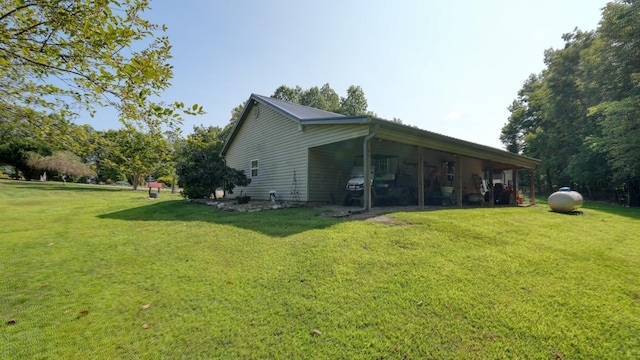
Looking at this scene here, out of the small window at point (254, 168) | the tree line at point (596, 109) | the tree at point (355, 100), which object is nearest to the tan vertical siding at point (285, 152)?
the small window at point (254, 168)

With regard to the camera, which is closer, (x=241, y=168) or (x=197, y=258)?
(x=197, y=258)

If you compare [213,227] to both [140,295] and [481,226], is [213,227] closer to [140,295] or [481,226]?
[140,295]

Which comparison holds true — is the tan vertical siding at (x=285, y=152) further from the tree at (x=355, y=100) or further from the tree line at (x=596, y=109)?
the tree at (x=355, y=100)

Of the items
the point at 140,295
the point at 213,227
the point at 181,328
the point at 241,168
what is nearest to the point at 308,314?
the point at 181,328

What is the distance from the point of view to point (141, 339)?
2.53 m

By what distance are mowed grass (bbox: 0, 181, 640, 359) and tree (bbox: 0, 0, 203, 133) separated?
2088 millimetres

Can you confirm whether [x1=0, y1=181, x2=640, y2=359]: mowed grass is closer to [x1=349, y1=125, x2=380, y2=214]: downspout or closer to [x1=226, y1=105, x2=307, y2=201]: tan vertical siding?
Answer: [x1=349, y1=125, x2=380, y2=214]: downspout

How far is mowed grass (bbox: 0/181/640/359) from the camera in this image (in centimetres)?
244

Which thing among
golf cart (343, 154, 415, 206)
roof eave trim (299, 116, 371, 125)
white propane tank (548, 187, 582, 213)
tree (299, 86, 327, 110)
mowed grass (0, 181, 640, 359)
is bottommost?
mowed grass (0, 181, 640, 359)

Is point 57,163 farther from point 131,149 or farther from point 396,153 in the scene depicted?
point 131,149

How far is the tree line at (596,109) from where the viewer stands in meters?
17.3

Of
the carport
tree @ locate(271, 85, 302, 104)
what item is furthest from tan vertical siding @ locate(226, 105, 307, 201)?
tree @ locate(271, 85, 302, 104)

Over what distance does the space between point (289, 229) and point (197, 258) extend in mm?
2263

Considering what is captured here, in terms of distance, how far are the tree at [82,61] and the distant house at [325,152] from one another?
601 cm
